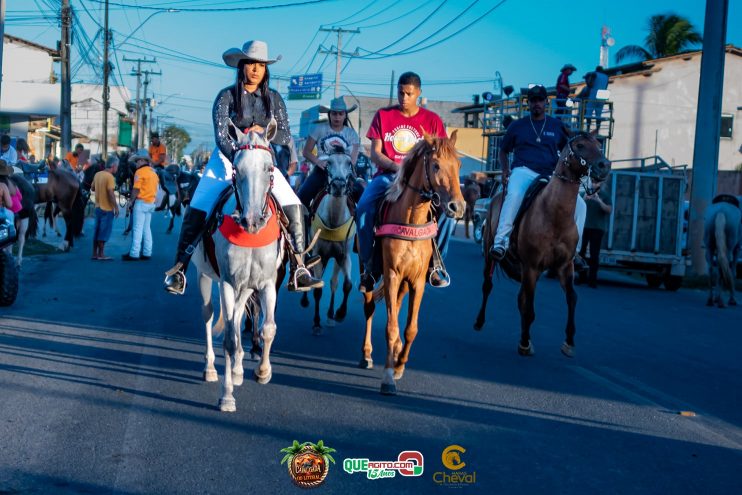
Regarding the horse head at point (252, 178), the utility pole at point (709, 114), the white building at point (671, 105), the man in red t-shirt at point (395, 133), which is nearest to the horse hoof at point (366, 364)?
the man in red t-shirt at point (395, 133)

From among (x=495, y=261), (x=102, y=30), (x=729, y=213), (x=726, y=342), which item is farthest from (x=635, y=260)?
(x=102, y=30)

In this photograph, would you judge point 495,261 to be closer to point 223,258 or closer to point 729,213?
point 223,258

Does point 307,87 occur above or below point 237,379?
above

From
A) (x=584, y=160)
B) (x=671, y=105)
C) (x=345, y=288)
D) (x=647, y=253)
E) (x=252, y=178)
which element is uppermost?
(x=671, y=105)

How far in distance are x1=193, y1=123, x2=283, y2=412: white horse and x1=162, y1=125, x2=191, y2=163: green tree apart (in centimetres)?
13181

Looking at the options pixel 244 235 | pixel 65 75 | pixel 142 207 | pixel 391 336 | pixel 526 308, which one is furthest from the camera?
pixel 65 75

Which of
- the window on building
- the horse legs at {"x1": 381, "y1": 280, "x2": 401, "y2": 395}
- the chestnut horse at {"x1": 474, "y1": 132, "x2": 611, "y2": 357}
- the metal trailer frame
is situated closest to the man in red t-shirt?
the horse legs at {"x1": 381, "y1": 280, "x2": 401, "y2": 395}

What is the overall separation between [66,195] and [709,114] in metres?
15.0

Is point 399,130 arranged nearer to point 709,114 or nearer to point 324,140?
point 324,140

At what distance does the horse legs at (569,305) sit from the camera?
30.5 ft

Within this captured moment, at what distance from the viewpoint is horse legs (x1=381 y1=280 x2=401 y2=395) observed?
23.9ft

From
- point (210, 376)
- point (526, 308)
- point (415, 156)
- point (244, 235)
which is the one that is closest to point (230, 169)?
point (244, 235)

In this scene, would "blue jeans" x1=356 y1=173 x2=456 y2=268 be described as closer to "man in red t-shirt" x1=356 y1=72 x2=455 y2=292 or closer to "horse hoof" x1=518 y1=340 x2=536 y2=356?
"man in red t-shirt" x1=356 y1=72 x2=455 y2=292

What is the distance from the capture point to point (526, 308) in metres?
9.40
